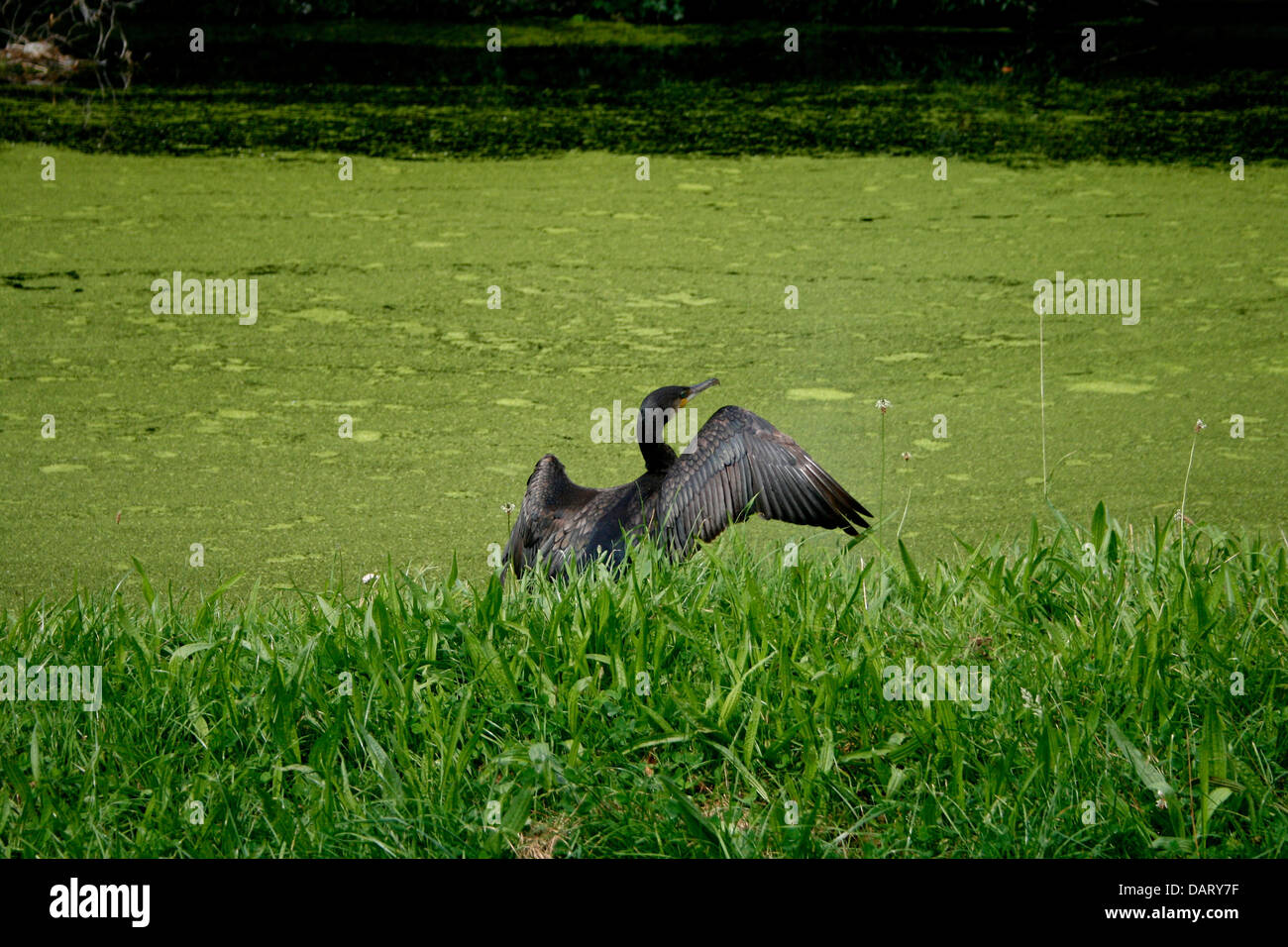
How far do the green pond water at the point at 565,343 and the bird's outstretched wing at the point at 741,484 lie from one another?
0.19 m

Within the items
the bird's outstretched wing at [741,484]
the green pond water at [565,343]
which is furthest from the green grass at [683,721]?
the green pond water at [565,343]

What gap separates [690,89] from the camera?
6168 millimetres

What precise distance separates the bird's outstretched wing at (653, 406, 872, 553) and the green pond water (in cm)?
19

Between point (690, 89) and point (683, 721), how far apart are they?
194 inches

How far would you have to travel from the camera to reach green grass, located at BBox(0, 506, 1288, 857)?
1532 mm

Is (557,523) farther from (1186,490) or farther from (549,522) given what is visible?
(1186,490)

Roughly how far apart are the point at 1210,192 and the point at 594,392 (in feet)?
8.55

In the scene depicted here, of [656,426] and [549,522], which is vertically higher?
[656,426]

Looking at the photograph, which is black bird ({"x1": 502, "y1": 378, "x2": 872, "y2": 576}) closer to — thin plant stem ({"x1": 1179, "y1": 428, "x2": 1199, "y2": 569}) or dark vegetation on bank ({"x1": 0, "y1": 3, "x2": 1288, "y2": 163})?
thin plant stem ({"x1": 1179, "y1": 428, "x2": 1199, "y2": 569})

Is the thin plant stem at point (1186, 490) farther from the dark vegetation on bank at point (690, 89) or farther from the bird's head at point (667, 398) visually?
the dark vegetation on bank at point (690, 89)

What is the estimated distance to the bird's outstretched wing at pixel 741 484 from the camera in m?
2.20

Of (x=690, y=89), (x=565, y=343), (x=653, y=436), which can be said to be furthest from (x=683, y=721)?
(x=690, y=89)

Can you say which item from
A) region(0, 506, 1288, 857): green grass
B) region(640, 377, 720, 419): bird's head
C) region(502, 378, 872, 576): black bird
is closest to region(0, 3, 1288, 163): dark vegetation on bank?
region(640, 377, 720, 419): bird's head

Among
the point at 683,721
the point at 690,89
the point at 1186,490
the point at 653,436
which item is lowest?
the point at 683,721
